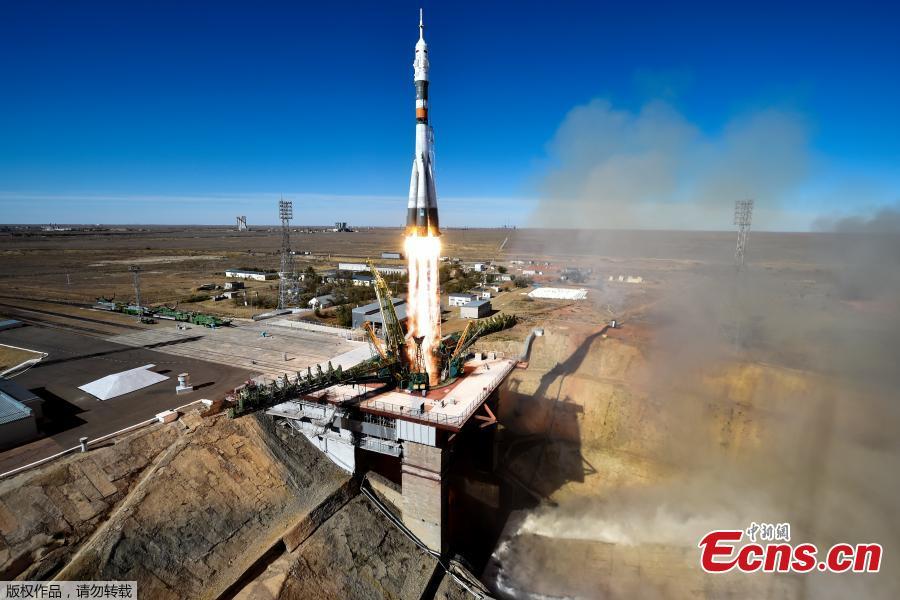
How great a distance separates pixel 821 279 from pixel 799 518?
281 ft

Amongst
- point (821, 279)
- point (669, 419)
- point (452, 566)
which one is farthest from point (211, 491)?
point (821, 279)

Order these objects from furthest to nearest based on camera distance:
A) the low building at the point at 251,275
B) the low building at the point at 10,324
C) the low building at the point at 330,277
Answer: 1. the low building at the point at 251,275
2. the low building at the point at 330,277
3. the low building at the point at 10,324

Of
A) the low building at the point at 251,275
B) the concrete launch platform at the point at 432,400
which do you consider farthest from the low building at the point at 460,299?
the low building at the point at 251,275

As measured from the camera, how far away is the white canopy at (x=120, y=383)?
34406mm

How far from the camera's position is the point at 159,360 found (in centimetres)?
4388

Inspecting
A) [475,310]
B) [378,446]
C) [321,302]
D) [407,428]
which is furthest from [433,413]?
[321,302]

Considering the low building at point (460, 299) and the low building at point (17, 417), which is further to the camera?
the low building at point (460, 299)

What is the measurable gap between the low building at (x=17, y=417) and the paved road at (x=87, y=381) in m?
0.82

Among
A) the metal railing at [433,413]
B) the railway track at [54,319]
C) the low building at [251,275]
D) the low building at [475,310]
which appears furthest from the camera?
the low building at [251,275]

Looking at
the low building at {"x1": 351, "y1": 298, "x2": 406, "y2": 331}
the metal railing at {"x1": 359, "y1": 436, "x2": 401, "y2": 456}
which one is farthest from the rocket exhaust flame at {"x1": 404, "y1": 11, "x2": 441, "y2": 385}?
the low building at {"x1": 351, "y1": 298, "x2": 406, "y2": 331}

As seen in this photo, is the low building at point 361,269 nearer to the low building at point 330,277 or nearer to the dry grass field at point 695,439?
the low building at point 330,277

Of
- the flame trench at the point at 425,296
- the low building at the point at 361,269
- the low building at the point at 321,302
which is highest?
the flame trench at the point at 425,296

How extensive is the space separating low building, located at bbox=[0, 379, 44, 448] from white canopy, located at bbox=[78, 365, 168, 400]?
4.40m

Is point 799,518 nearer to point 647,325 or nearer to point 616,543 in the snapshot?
point 616,543
